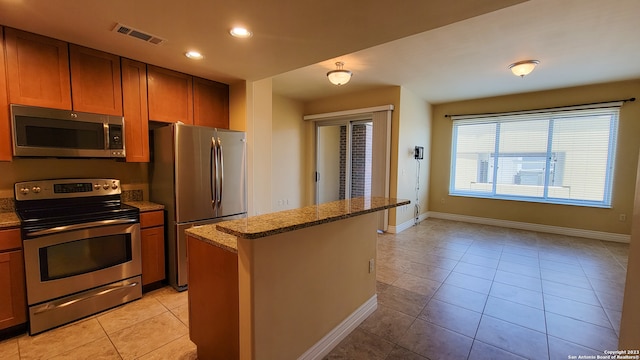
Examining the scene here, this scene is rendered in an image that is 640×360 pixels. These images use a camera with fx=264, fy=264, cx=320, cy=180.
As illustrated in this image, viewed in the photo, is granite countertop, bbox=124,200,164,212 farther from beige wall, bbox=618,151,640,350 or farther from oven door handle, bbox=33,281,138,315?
beige wall, bbox=618,151,640,350

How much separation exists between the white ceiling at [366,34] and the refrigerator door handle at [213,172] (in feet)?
2.92

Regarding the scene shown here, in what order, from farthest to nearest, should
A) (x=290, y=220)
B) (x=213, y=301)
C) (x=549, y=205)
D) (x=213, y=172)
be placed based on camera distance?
(x=549, y=205), (x=213, y=172), (x=213, y=301), (x=290, y=220)

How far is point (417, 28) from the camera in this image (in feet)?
6.52

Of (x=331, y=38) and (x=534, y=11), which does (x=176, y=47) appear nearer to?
(x=331, y=38)

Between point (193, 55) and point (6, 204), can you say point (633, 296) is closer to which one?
point (193, 55)

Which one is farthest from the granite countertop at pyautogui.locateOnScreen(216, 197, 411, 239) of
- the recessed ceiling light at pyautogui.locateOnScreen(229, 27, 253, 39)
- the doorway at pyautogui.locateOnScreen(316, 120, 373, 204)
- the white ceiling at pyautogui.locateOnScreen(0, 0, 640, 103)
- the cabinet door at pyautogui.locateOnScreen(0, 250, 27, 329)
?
the doorway at pyautogui.locateOnScreen(316, 120, 373, 204)

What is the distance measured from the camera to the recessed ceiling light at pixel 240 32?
205cm

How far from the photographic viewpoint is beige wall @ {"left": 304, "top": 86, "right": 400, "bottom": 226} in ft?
A: 15.6

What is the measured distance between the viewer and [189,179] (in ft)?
8.98

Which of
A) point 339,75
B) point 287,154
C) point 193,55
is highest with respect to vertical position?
point 339,75

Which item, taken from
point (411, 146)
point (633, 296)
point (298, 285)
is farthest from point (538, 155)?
point (298, 285)

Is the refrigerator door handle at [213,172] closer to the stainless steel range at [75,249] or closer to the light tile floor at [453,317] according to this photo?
the stainless steel range at [75,249]

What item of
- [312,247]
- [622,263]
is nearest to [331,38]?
[312,247]

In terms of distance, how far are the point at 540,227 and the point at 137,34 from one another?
683 cm
